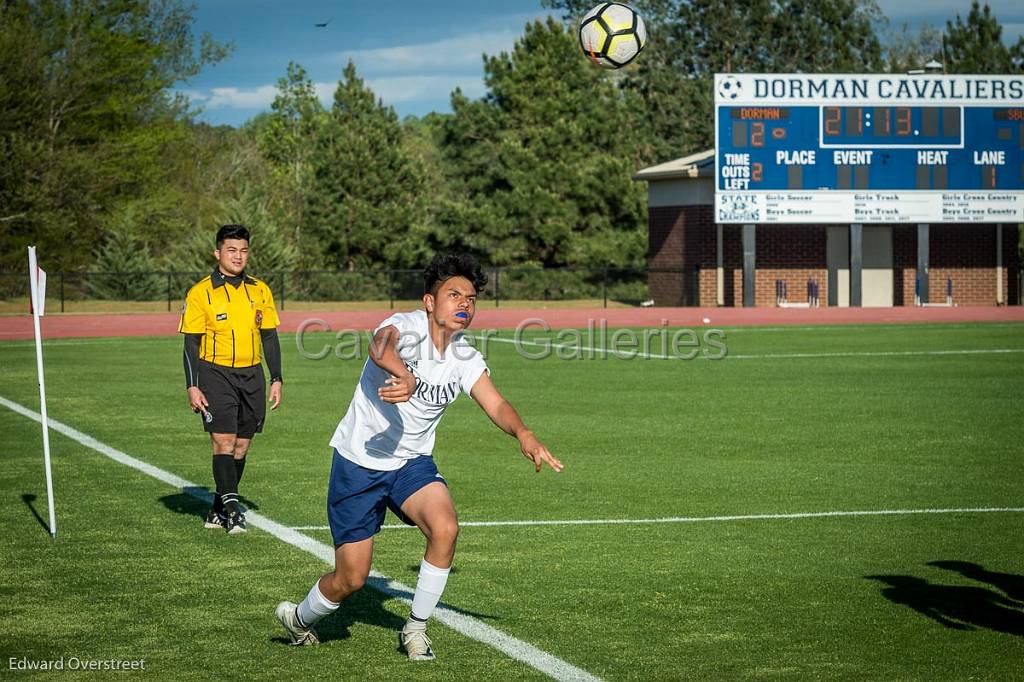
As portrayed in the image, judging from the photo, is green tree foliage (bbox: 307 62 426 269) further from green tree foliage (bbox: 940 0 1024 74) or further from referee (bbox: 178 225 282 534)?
referee (bbox: 178 225 282 534)

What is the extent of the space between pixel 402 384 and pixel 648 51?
7740cm

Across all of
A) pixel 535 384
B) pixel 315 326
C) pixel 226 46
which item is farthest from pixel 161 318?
pixel 226 46

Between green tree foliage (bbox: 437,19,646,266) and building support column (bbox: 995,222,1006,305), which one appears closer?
building support column (bbox: 995,222,1006,305)

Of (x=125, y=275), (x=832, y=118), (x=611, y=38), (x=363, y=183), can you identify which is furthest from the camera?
(x=363, y=183)

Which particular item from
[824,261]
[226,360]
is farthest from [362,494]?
[824,261]

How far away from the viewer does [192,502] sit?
10.6 metres

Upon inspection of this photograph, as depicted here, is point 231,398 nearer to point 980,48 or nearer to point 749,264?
point 749,264

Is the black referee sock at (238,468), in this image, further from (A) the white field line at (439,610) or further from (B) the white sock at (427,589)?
(B) the white sock at (427,589)

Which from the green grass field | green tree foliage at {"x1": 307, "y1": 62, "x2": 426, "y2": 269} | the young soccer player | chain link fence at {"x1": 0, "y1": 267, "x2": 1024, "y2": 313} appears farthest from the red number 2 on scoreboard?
the young soccer player

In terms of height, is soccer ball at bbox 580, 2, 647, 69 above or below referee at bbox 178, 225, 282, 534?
above

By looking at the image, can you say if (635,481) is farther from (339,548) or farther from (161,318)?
(161,318)

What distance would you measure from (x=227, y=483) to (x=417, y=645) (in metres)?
3.64

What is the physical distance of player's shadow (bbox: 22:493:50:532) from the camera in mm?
9609

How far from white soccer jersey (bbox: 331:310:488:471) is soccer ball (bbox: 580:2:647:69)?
717 inches
